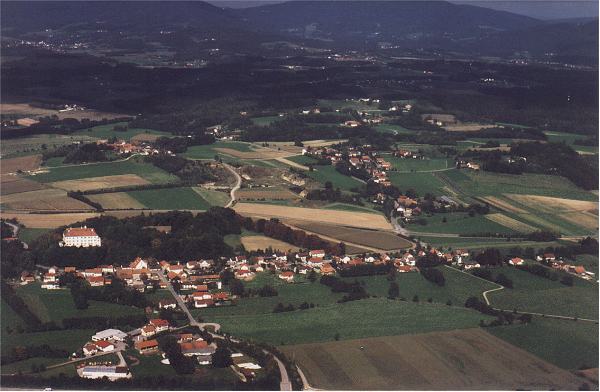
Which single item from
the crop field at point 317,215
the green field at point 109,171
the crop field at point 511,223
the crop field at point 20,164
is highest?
the crop field at point 511,223

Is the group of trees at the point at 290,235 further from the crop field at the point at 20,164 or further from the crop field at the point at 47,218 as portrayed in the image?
the crop field at the point at 20,164

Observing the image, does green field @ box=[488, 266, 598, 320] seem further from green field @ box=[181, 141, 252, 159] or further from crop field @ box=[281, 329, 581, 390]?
green field @ box=[181, 141, 252, 159]

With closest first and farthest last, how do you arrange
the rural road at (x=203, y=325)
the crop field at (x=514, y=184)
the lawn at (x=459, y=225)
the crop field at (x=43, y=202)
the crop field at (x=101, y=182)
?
1. the rural road at (x=203, y=325)
2. the lawn at (x=459, y=225)
3. the crop field at (x=43, y=202)
4. the crop field at (x=101, y=182)
5. the crop field at (x=514, y=184)

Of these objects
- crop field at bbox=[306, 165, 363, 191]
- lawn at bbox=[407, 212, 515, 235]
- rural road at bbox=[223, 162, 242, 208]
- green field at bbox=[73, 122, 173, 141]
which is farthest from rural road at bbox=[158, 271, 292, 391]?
green field at bbox=[73, 122, 173, 141]

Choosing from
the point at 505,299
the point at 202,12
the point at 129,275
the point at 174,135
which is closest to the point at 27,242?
the point at 129,275

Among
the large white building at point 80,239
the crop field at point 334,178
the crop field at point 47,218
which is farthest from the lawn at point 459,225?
the crop field at point 47,218

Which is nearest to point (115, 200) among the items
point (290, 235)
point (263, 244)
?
point (263, 244)
